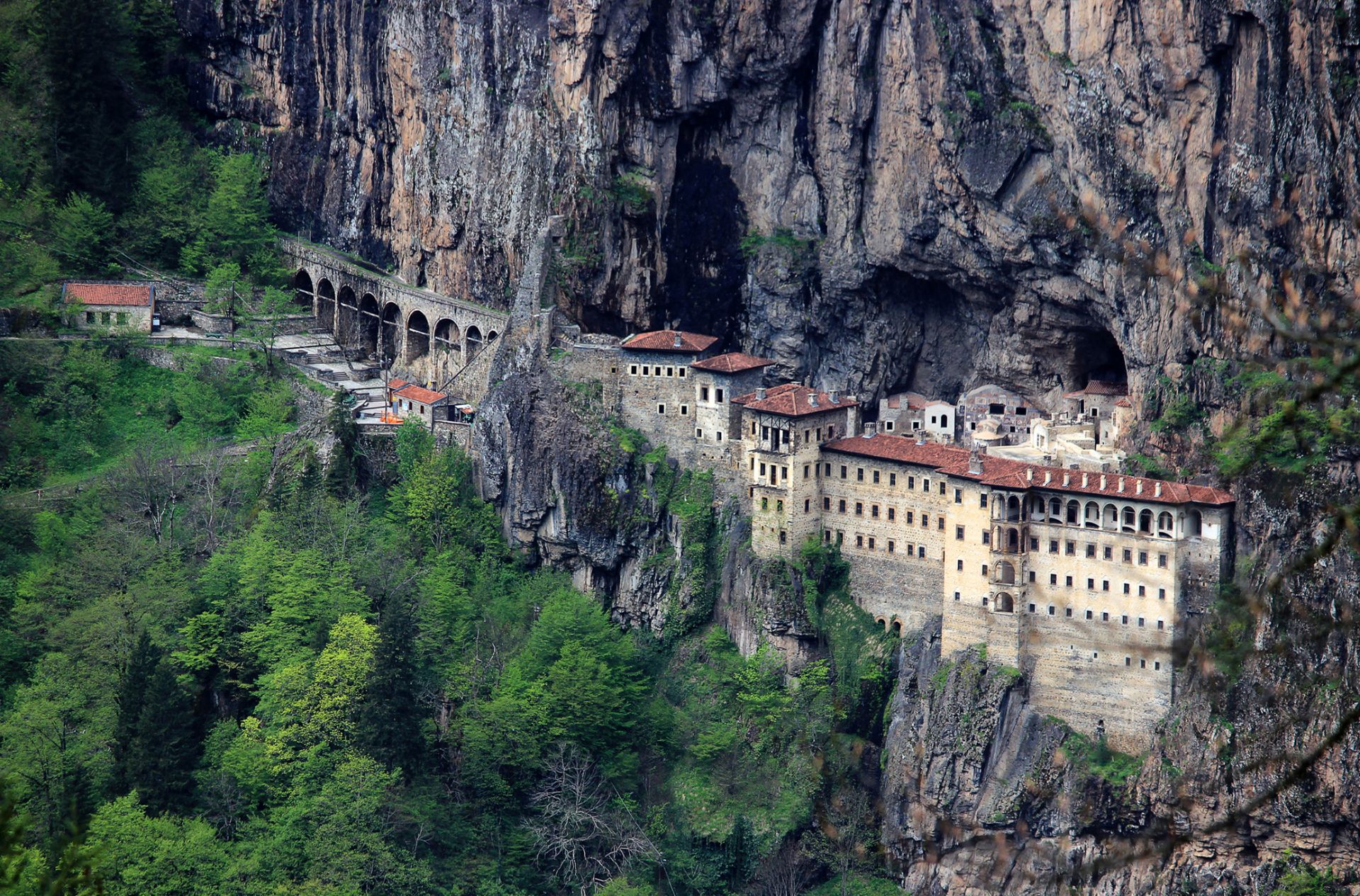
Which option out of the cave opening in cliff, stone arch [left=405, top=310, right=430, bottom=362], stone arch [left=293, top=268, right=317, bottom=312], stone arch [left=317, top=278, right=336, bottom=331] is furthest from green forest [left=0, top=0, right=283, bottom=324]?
the cave opening in cliff

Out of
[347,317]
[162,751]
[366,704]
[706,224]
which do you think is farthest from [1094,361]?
[162,751]

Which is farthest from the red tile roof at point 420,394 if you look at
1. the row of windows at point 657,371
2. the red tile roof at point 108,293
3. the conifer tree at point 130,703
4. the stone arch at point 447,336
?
the conifer tree at point 130,703

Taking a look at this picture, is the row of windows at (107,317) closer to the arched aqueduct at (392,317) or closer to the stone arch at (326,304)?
the arched aqueduct at (392,317)

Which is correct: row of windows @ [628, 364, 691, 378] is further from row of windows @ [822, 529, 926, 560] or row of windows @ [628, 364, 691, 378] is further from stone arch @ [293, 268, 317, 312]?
stone arch @ [293, 268, 317, 312]

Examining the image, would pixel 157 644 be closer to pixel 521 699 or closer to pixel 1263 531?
pixel 521 699

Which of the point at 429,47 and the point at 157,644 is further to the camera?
the point at 429,47

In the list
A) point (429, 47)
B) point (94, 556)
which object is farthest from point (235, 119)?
point (94, 556)

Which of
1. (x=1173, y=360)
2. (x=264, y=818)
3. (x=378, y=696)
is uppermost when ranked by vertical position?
(x=1173, y=360)

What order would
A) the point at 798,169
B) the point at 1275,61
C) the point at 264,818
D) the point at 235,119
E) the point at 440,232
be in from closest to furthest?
the point at 1275,61 → the point at 264,818 → the point at 798,169 → the point at 440,232 → the point at 235,119
